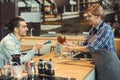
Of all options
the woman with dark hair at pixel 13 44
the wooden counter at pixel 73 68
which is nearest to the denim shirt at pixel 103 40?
the wooden counter at pixel 73 68

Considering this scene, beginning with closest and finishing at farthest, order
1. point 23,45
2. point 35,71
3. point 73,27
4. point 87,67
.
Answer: point 35,71 < point 87,67 < point 23,45 < point 73,27

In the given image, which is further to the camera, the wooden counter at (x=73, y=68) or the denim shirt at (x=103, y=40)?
the denim shirt at (x=103, y=40)

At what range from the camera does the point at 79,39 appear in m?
4.80

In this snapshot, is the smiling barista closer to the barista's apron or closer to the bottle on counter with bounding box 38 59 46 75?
the barista's apron

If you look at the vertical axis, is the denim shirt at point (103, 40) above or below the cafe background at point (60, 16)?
below

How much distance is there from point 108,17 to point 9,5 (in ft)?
8.50

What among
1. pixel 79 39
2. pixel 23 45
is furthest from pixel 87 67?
pixel 23 45

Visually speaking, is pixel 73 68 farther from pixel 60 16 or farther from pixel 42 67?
pixel 60 16

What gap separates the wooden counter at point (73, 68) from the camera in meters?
2.45

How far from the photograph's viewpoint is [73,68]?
9.18ft

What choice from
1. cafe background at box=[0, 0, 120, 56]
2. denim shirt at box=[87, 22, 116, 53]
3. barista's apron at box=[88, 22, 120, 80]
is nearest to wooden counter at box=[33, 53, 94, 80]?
barista's apron at box=[88, 22, 120, 80]

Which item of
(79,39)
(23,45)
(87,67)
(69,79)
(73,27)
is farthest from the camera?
(73,27)

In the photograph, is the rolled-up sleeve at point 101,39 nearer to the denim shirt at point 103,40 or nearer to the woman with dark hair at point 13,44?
the denim shirt at point 103,40

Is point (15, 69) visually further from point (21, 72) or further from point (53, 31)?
point (53, 31)
